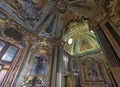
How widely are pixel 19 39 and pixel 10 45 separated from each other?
0.60 m

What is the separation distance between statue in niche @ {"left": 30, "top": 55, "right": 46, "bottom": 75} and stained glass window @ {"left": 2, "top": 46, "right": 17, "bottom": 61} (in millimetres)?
1236

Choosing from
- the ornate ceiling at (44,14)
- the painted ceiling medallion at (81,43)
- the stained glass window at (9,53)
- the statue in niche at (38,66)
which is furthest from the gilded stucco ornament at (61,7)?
the stained glass window at (9,53)

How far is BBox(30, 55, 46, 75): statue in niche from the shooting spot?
Answer: 5.27 meters

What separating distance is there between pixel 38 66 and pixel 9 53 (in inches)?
68.5

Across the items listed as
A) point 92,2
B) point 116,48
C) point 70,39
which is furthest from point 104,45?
point 70,39

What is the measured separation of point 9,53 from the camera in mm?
4551

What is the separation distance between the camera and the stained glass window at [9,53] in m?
4.34

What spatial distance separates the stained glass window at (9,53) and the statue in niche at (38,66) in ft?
4.06

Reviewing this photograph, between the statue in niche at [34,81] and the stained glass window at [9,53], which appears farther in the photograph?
the statue in niche at [34,81]

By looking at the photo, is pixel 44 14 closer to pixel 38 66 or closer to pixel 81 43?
pixel 38 66

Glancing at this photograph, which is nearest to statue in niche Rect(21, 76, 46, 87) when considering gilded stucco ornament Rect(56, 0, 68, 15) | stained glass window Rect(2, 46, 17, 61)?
stained glass window Rect(2, 46, 17, 61)

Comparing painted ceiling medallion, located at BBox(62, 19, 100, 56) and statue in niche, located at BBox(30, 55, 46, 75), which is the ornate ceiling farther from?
painted ceiling medallion, located at BBox(62, 19, 100, 56)

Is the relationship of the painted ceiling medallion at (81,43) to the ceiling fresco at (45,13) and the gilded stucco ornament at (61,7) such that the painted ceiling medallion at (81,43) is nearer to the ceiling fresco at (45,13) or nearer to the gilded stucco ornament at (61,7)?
the ceiling fresco at (45,13)

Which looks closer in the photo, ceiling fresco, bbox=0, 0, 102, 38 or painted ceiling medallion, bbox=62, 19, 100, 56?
ceiling fresco, bbox=0, 0, 102, 38
